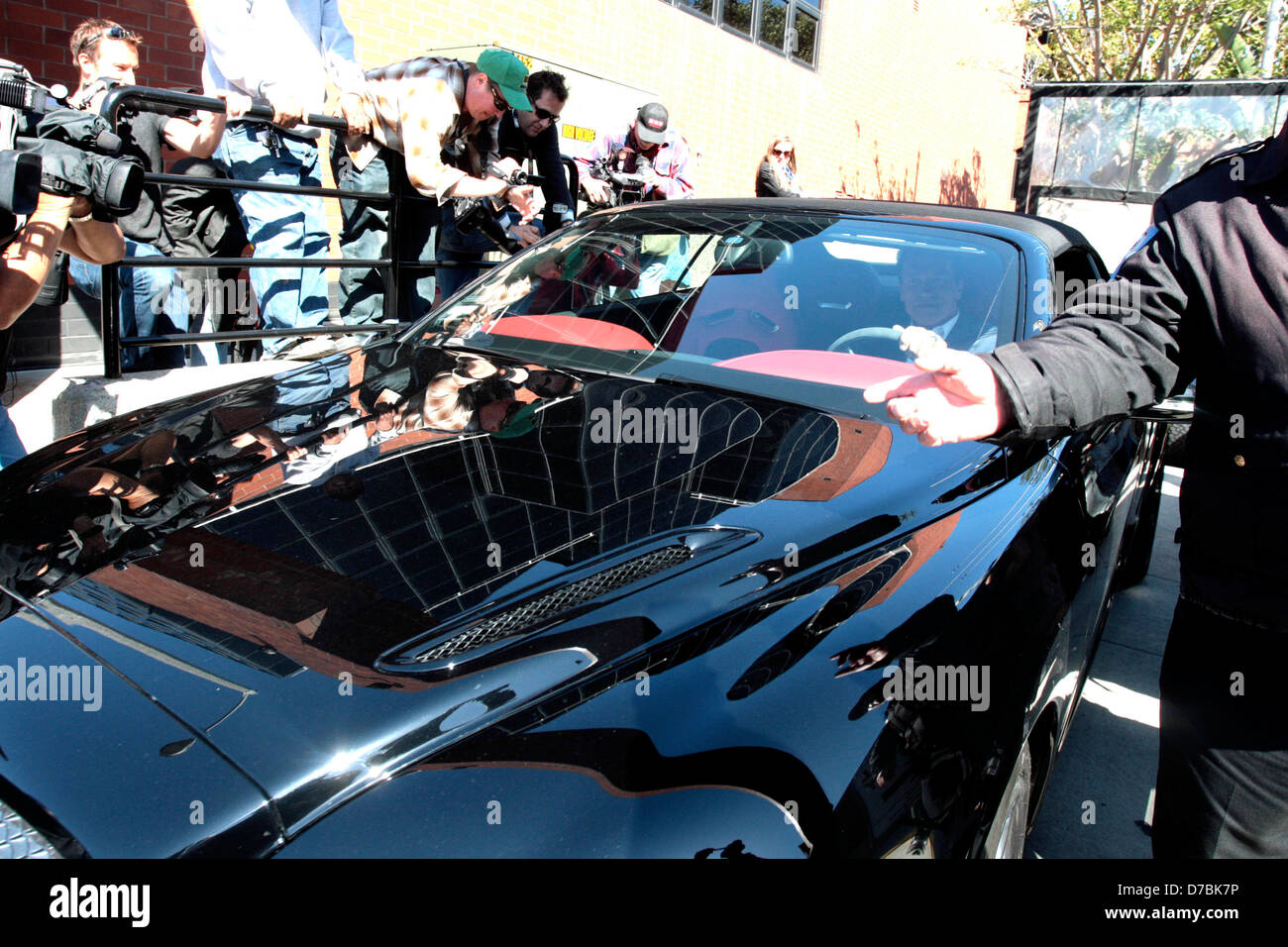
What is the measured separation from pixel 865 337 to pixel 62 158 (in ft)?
7.34

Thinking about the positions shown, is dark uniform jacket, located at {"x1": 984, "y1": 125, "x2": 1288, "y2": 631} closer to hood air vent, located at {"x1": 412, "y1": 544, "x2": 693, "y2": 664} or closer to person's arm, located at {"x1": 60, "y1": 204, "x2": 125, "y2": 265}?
hood air vent, located at {"x1": 412, "y1": 544, "x2": 693, "y2": 664}

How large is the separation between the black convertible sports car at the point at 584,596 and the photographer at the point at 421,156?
194 cm

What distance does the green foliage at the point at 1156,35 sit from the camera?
1242cm

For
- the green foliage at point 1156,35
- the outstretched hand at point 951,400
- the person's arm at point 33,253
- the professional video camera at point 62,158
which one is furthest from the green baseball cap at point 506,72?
the green foliage at point 1156,35

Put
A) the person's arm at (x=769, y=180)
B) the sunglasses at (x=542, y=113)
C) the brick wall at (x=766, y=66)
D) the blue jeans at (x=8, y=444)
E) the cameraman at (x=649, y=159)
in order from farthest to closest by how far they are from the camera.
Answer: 1. the person's arm at (x=769, y=180)
2. the cameraman at (x=649, y=159)
3. the brick wall at (x=766, y=66)
4. the sunglasses at (x=542, y=113)
5. the blue jeans at (x=8, y=444)

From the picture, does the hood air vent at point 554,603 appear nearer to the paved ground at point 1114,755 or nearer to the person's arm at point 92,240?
the paved ground at point 1114,755

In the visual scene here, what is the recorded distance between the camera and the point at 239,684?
1.18m

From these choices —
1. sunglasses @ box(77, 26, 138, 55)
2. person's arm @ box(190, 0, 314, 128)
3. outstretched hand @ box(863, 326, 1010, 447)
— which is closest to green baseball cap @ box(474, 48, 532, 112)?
person's arm @ box(190, 0, 314, 128)

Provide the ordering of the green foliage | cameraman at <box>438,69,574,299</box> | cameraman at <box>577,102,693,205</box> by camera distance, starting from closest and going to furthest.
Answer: cameraman at <box>438,69,574,299</box>, cameraman at <box>577,102,693,205</box>, the green foliage

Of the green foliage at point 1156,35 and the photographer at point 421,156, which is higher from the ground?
the green foliage at point 1156,35

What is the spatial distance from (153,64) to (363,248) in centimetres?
199

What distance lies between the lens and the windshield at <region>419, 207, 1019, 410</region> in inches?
90.7

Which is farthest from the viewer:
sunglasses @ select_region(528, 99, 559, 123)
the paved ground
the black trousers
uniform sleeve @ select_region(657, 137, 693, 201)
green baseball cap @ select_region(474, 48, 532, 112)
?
uniform sleeve @ select_region(657, 137, 693, 201)

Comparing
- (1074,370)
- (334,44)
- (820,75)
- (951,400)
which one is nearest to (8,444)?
(334,44)
